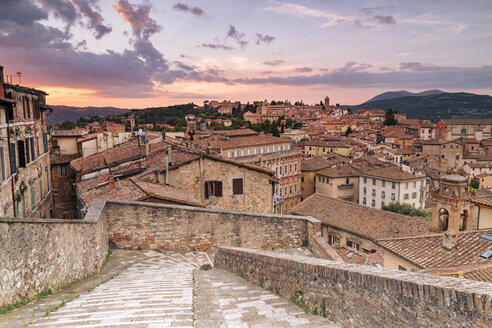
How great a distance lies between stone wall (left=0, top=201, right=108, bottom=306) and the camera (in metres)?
6.02

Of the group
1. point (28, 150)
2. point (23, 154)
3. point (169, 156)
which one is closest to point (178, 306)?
point (169, 156)

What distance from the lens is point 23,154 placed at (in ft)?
56.9

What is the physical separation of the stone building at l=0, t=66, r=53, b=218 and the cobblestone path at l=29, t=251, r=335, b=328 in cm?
901

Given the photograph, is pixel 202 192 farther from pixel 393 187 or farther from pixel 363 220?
pixel 393 187

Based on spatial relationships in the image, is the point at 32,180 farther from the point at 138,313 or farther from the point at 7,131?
the point at 138,313

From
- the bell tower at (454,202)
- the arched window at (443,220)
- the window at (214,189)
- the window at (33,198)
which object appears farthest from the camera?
the arched window at (443,220)

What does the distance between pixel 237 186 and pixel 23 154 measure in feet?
36.7

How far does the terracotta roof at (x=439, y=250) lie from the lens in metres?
15.1

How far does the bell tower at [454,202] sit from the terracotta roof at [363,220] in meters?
8.39

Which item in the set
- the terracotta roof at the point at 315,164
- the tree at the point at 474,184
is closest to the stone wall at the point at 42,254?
the terracotta roof at the point at 315,164

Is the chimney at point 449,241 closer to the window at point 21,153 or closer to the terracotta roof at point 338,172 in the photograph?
the window at point 21,153

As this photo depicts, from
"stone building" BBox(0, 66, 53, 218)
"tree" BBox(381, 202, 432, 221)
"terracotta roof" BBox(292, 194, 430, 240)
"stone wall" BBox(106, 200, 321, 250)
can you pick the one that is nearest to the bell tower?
"terracotta roof" BBox(292, 194, 430, 240)

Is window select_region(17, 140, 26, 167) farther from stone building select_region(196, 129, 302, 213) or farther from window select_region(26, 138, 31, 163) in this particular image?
stone building select_region(196, 129, 302, 213)

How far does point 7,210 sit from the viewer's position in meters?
14.7
